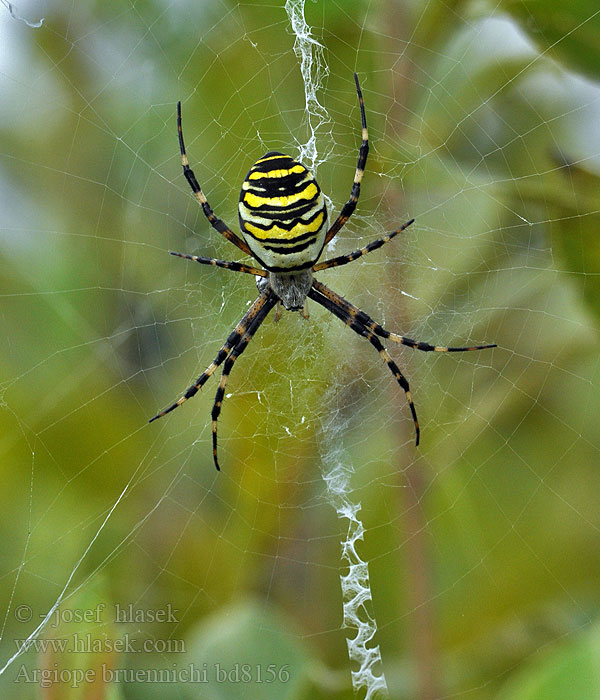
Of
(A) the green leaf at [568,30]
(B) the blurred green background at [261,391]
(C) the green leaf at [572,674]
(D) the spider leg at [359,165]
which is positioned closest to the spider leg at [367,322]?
(D) the spider leg at [359,165]

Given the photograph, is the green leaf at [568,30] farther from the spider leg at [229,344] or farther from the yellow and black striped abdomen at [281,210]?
the spider leg at [229,344]

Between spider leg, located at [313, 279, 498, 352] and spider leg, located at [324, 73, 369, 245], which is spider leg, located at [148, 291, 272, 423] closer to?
spider leg, located at [313, 279, 498, 352]

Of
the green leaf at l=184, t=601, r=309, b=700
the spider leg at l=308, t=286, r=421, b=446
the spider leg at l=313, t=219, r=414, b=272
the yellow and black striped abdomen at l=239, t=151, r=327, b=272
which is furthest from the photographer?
the spider leg at l=308, t=286, r=421, b=446

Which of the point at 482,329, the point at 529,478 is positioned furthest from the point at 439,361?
the point at 529,478

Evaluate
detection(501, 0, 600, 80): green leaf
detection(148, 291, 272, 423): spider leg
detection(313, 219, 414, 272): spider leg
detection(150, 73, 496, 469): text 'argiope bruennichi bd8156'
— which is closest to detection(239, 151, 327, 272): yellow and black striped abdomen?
detection(150, 73, 496, 469): text 'argiope bruennichi bd8156'

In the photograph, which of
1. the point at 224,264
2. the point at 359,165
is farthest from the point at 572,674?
the point at 224,264

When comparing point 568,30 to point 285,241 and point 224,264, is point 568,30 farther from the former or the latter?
point 224,264
